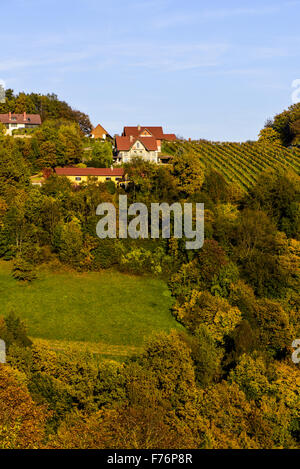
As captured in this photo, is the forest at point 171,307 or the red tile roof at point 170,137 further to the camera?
the red tile roof at point 170,137

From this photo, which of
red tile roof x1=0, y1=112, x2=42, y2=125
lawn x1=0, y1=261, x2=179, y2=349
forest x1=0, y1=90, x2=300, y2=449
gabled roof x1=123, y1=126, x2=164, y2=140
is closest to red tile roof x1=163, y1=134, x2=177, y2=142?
gabled roof x1=123, y1=126, x2=164, y2=140

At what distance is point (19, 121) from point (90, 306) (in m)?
64.1

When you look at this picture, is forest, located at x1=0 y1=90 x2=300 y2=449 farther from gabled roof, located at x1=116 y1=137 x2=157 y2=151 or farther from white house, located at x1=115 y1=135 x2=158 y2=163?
white house, located at x1=115 y1=135 x2=158 y2=163

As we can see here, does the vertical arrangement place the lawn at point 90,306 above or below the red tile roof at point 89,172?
below

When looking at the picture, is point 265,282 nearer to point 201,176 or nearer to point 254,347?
point 254,347

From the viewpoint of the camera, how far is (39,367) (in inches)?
1332

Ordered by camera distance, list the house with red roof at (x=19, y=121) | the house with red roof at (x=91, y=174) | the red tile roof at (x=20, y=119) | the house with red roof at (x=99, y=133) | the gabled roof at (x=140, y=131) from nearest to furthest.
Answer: the house with red roof at (x=91, y=174) < the gabled roof at (x=140, y=131) < the house with red roof at (x=19, y=121) < the red tile roof at (x=20, y=119) < the house with red roof at (x=99, y=133)

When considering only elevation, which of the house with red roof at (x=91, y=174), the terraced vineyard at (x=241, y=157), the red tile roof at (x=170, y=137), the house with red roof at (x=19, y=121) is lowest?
the house with red roof at (x=91, y=174)

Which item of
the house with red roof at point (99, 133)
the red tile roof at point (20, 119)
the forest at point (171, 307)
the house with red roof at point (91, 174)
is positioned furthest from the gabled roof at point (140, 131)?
the house with red roof at point (91, 174)

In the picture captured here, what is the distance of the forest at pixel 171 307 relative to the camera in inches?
1163

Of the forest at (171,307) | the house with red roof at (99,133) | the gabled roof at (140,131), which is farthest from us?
the house with red roof at (99,133)

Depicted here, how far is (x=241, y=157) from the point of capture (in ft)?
280

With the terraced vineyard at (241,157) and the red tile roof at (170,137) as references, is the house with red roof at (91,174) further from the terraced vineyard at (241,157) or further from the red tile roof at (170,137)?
the red tile roof at (170,137)

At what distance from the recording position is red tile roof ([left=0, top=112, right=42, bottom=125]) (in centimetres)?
9862
